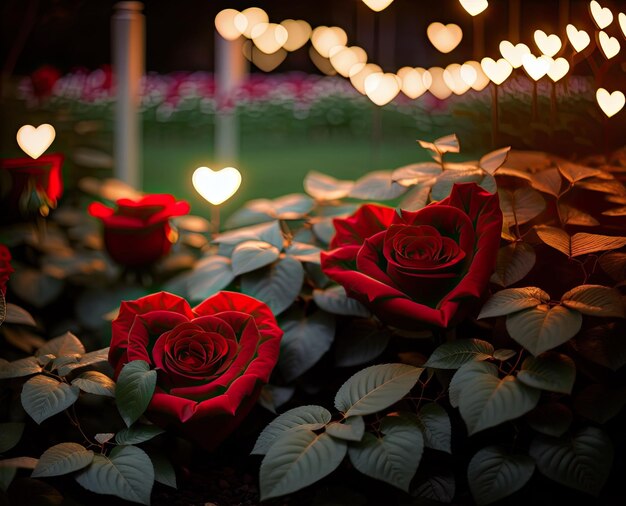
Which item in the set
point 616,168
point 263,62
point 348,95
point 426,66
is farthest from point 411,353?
point 263,62

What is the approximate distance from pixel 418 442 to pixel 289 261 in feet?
1.25

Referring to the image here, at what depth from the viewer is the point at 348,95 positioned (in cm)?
306

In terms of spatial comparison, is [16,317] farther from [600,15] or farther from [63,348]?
[600,15]

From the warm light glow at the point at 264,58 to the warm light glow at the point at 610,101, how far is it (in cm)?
218

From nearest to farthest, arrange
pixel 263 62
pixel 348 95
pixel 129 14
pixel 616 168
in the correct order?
pixel 616 168 < pixel 129 14 < pixel 348 95 < pixel 263 62

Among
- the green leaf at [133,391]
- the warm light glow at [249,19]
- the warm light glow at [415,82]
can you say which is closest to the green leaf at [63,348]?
the green leaf at [133,391]

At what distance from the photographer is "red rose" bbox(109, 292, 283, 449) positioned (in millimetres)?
799

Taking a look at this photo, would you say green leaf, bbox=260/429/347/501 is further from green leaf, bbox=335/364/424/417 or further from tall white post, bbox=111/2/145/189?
tall white post, bbox=111/2/145/189

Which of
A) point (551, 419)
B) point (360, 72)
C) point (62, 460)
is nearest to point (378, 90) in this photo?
point (551, 419)

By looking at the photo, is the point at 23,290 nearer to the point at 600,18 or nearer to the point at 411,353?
the point at 411,353

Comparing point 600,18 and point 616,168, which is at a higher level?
point 600,18

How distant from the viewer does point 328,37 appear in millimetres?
2959

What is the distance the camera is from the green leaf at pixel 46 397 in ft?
2.58

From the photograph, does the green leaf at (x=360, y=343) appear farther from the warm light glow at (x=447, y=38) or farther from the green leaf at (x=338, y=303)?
the warm light glow at (x=447, y=38)
